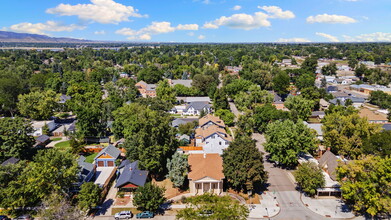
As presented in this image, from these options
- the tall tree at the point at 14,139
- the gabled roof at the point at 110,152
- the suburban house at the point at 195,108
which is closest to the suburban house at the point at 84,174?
the gabled roof at the point at 110,152

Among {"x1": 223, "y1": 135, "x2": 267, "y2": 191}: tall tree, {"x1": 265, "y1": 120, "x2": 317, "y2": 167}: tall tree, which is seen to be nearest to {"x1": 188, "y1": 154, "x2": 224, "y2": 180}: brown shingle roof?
{"x1": 223, "y1": 135, "x2": 267, "y2": 191}: tall tree

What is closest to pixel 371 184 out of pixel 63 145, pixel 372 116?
pixel 372 116

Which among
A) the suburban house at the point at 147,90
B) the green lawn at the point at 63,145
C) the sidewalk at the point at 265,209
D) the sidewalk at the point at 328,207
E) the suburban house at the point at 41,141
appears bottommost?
the sidewalk at the point at 265,209

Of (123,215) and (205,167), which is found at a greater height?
(205,167)

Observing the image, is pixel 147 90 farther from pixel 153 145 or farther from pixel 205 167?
pixel 205 167

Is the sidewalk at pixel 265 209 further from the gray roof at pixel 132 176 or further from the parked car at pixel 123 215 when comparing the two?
the gray roof at pixel 132 176

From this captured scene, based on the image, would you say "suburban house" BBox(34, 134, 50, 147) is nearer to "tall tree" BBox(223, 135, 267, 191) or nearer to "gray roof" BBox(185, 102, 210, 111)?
"gray roof" BBox(185, 102, 210, 111)
